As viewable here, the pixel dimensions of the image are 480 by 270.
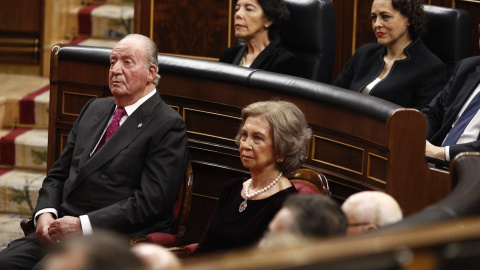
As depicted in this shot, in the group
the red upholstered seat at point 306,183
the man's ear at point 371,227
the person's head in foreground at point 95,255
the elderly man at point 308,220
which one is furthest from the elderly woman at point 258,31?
the person's head in foreground at point 95,255

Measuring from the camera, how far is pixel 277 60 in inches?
147

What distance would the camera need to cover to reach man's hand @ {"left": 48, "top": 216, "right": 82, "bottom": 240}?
9.34 feet

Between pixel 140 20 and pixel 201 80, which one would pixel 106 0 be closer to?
pixel 140 20

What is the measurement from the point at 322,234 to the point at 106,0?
444cm

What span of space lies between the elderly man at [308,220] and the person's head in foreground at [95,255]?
38 cm

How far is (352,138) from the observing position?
2678 millimetres

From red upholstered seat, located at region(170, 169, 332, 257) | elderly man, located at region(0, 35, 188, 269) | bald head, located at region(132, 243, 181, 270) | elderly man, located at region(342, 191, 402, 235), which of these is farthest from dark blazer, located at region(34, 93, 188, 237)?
bald head, located at region(132, 243, 181, 270)

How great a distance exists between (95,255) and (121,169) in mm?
1777

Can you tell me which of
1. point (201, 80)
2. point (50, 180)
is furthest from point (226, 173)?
point (50, 180)

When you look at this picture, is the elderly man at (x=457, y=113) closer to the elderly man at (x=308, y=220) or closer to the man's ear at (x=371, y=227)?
the man's ear at (x=371, y=227)

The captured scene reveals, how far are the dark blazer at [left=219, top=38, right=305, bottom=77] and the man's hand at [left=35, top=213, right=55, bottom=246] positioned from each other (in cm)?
128

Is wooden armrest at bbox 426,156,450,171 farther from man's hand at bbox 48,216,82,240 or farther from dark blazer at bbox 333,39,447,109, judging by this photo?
man's hand at bbox 48,216,82,240

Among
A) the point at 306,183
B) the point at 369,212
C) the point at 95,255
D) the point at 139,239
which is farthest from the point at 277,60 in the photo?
the point at 95,255

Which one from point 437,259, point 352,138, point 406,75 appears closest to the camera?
→ point 437,259
